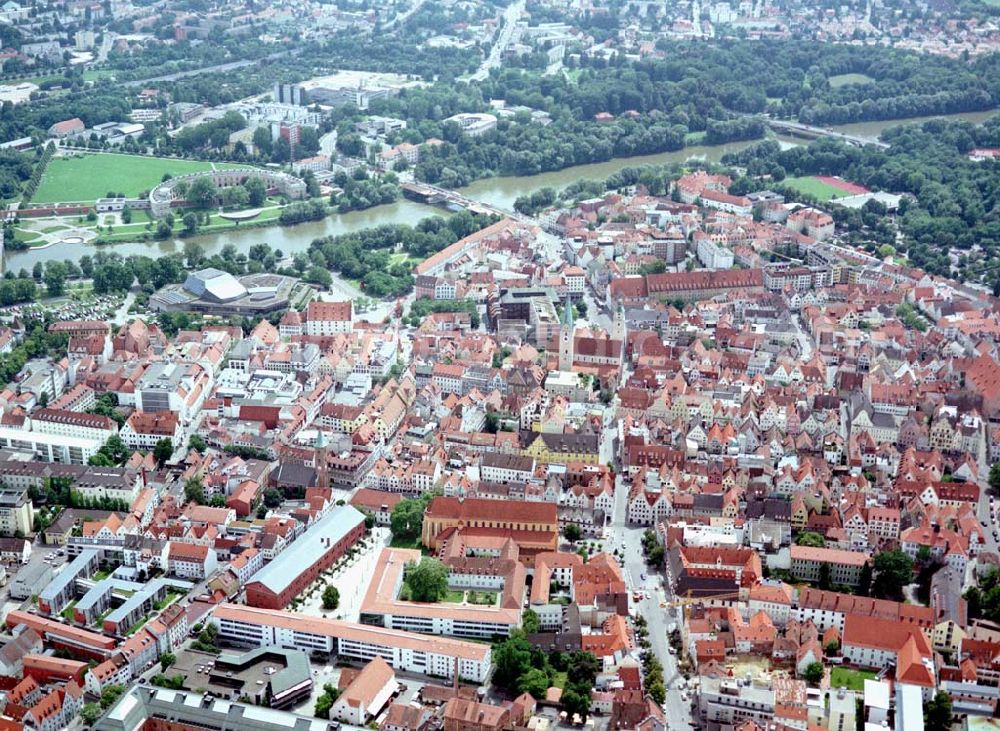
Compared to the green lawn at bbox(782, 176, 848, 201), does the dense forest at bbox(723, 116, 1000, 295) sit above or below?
above

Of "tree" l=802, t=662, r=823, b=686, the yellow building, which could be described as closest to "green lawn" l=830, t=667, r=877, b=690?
"tree" l=802, t=662, r=823, b=686

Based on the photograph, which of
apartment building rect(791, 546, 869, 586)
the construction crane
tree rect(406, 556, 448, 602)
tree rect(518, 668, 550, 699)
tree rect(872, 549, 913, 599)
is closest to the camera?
tree rect(518, 668, 550, 699)

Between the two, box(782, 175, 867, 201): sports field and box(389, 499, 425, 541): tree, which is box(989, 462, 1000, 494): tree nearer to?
box(389, 499, 425, 541): tree

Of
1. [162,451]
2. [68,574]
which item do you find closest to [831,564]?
[68,574]

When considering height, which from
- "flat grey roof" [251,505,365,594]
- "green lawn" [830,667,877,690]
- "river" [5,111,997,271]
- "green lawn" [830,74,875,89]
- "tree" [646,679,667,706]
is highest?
"green lawn" [830,74,875,89]

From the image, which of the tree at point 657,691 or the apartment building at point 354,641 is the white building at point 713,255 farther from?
the tree at point 657,691

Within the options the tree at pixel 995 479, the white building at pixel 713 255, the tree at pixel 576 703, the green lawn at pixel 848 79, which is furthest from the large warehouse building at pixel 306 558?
the green lawn at pixel 848 79
